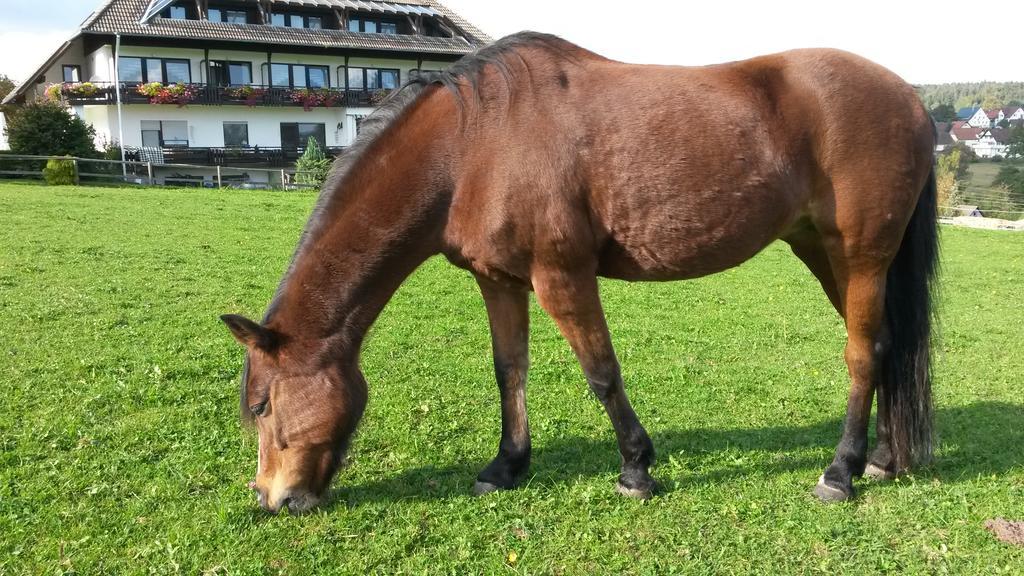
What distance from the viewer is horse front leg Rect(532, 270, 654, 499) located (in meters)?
3.55

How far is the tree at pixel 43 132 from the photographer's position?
25938mm

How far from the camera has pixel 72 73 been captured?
114 ft

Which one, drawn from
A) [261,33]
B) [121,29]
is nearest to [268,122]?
[261,33]

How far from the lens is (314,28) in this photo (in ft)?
117

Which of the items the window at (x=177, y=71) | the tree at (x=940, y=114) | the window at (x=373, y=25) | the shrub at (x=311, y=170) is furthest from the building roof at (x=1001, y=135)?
the window at (x=177, y=71)

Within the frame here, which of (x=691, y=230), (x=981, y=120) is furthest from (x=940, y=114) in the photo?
(x=981, y=120)

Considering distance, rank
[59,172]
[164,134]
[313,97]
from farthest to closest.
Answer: [313,97] < [164,134] < [59,172]

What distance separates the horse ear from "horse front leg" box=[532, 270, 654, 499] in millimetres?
1363

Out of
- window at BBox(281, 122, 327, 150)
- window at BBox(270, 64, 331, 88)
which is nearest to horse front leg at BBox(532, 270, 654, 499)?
window at BBox(281, 122, 327, 150)

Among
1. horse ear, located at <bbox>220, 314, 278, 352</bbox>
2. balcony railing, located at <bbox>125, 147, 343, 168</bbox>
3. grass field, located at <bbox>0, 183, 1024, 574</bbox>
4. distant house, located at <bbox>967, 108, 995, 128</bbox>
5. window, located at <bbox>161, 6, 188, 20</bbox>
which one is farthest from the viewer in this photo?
distant house, located at <bbox>967, 108, 995, 128</bbox>

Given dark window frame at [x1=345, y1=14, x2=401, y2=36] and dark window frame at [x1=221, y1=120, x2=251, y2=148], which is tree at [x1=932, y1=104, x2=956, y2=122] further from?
dark window frame at [x1=345, y1=14, x2=401, y2=36]

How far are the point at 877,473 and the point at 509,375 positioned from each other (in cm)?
234

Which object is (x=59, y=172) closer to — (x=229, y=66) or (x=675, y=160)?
(x=229, y=66)

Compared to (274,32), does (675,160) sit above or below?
below
